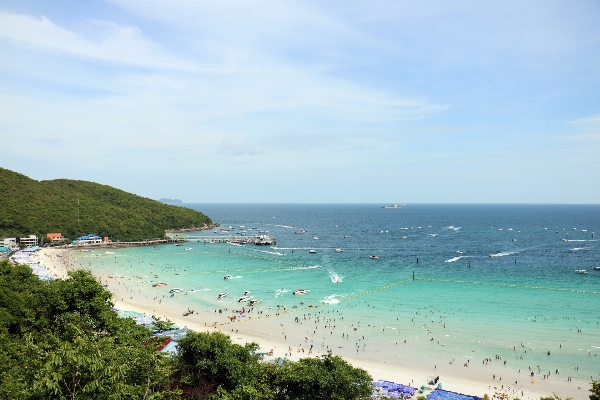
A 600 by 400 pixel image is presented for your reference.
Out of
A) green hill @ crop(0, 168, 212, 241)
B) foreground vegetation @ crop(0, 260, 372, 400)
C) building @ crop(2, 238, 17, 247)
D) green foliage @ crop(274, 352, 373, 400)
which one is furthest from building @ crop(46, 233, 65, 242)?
green foliage @ crop(274, 352, 373, 400)

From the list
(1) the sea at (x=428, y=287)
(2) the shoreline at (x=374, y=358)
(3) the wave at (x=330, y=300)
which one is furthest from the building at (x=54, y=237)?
(3) the wave at (x=330, y=300)

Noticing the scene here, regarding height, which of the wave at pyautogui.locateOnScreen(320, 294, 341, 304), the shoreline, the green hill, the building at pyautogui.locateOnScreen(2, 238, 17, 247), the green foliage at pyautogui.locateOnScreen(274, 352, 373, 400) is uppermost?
the green hill

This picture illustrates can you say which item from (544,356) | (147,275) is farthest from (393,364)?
(147,275)

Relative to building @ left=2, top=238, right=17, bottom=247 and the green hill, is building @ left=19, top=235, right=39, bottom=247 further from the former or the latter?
building @ left=2, top=238, right=17, bottom=247

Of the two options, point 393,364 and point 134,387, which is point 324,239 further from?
point 134,387

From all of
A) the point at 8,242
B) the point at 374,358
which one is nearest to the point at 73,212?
the point at 8,242
